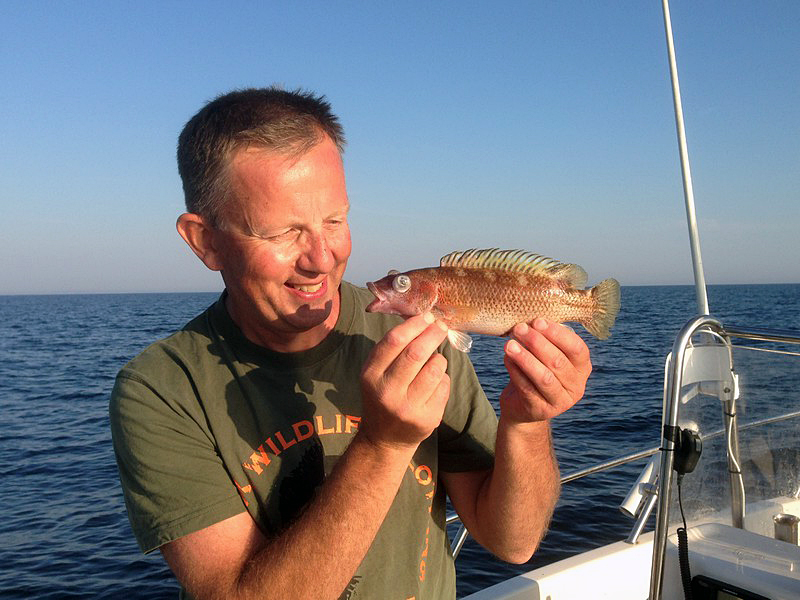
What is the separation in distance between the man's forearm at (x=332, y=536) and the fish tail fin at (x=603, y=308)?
4.55 ft

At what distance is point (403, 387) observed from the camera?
2.10m

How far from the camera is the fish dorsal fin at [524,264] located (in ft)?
10.0

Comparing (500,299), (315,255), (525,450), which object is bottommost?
(525,450)

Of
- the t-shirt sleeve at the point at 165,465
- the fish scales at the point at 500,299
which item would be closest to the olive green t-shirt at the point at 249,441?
the t-shirt sleeve at the point at 165,465

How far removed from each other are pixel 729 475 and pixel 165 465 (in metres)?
3.32

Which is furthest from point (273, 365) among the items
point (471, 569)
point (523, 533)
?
point (471, 569)

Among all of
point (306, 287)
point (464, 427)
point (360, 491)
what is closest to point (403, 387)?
point (360, 491)

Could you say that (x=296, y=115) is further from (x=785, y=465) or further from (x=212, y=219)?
(x=785, y=465)

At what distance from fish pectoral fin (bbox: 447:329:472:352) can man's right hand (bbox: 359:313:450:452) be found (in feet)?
1.90

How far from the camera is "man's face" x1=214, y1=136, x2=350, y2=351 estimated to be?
2.42m

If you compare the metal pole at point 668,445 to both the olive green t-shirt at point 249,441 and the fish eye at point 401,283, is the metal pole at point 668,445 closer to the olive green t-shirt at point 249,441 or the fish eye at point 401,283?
the olive green t-shirt at point 249,441

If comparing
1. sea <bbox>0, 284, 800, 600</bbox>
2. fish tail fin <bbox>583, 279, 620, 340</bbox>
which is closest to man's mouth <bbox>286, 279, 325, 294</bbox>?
fish tail fin <bbox>583, 279, 620, 340</bbox>

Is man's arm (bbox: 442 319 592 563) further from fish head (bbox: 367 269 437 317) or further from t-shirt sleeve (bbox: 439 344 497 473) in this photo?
fish head (bbox: 367 269 437 317)

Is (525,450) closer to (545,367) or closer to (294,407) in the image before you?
(545,367)
